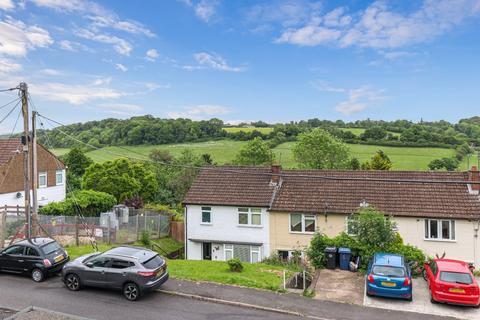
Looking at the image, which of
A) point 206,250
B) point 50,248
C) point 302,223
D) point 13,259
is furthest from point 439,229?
point 13,259

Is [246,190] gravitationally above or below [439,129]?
below

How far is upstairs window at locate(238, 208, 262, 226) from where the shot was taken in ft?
87.3

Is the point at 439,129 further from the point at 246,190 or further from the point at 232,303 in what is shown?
the point at 232,303

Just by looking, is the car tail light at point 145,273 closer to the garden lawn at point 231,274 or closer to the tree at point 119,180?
the garden lawn at point 231,274

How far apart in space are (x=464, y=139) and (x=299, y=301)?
237 feet

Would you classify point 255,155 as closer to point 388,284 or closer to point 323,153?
point 323,153

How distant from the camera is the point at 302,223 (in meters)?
25.8

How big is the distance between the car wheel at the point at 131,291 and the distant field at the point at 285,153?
43925 millimetres

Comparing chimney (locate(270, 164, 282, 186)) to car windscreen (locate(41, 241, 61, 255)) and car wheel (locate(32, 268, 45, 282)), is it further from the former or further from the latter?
car wheel (locate(32, 268, 45, 282))

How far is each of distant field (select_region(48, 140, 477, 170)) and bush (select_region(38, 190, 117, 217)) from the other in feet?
66.5

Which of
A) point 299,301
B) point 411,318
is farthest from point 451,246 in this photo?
point 299,301

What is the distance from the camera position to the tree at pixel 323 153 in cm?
5441

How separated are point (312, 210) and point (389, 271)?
1029 centimetres

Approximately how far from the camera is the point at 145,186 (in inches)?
2037
